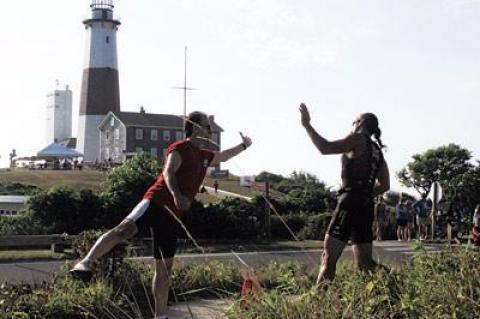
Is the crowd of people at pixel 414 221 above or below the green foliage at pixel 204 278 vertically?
above

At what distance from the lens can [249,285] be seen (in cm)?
520

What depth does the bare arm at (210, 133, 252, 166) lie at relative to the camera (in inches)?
269

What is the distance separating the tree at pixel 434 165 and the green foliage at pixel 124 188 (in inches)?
1818

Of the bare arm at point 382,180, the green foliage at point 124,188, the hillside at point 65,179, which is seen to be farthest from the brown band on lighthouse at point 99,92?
the bare arm at point 382,180

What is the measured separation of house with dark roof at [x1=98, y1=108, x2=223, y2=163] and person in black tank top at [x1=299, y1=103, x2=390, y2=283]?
85995 millimetres

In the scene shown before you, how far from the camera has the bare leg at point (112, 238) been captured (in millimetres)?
5922

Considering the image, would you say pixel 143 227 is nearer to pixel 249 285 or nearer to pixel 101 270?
pixel 249 285

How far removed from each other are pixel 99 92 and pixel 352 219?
88.2m

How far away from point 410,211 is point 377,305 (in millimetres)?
19752

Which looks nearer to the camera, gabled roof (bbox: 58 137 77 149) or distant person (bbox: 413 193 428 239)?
distant person (bbox: 413 193 428 239)

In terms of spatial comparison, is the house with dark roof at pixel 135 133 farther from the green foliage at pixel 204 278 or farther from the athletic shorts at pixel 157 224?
the athletic shorts at pixel 157 224

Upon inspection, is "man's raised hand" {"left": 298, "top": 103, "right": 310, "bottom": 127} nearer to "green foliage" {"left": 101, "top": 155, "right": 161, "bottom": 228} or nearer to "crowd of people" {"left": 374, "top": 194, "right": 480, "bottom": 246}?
"crowd of people" {"left": 374, "top": 194, "right": 480, "bottom": 246}

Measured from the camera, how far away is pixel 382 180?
269 inches

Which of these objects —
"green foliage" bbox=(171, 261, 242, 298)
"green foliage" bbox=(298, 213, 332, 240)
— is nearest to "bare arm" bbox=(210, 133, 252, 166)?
"green foliage" bbox=(171, 261, 242, 298)
